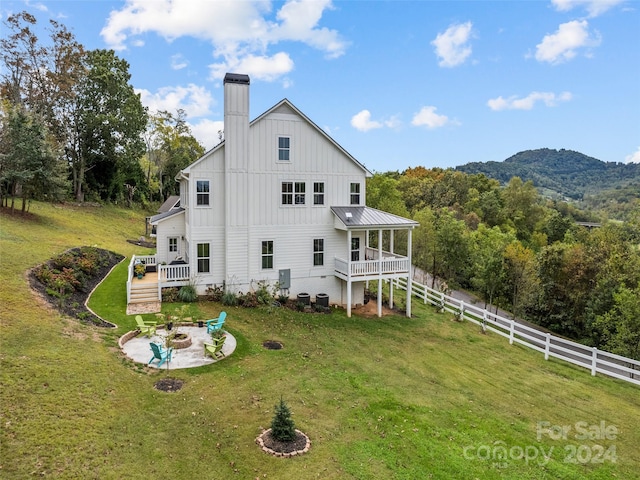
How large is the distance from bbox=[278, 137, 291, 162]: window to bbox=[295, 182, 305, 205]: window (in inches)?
53.9

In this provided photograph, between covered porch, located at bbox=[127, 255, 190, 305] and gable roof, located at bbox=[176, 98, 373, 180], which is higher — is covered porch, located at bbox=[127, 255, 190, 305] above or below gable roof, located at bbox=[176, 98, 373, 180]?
below

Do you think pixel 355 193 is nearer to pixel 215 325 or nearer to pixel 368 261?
pixel 368 261

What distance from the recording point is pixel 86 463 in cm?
642

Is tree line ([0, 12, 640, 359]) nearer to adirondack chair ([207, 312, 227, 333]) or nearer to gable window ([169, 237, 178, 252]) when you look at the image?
gable window ([169, 237, 178, 252])

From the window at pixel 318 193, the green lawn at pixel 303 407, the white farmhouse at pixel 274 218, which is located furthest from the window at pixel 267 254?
the green lawn at pixel 303 407

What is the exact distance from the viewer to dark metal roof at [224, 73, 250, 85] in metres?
17.6

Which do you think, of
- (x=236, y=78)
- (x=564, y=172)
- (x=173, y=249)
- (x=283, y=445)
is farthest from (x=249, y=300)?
(x=564, y=172)

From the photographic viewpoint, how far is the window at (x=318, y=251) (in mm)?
19859

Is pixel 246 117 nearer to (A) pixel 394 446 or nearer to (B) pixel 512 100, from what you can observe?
(A) pixel 394 446

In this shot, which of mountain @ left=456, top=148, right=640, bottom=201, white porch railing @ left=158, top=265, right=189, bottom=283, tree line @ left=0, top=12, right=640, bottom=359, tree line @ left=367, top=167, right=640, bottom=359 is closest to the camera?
white porch railing @ left=158, top=265, right=189, bottom=283

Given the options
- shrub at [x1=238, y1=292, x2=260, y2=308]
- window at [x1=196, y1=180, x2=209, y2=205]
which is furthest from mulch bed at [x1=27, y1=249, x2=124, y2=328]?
window at [x1=196, y1=180, x2=209, y2=205]

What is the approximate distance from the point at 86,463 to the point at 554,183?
6503 inches

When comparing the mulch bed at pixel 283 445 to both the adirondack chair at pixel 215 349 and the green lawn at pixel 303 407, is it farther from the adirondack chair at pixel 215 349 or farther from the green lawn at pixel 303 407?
the adirondack chair at pixel 215 349

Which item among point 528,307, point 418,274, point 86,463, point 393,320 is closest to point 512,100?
point 418,274
